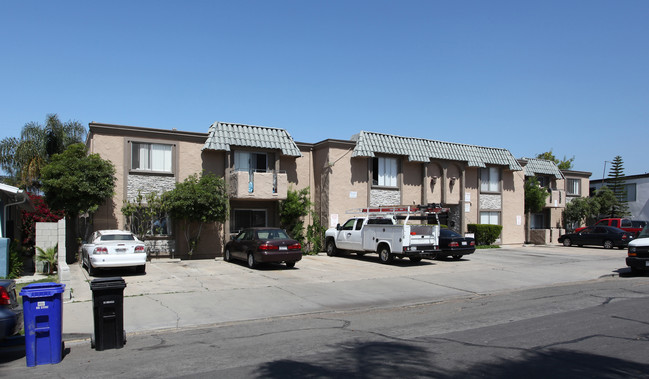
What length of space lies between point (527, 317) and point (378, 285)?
5.29m

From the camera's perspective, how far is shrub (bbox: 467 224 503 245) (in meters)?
27.8

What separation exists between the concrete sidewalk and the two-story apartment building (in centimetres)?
303

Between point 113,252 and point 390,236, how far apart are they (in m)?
9.88

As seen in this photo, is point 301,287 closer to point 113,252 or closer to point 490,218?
point 113,252

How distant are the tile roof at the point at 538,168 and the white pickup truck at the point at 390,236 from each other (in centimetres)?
1634

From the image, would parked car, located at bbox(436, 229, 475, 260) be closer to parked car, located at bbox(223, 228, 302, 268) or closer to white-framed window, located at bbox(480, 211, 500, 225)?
parked car, located at bbox(223, 228, 302, 268)

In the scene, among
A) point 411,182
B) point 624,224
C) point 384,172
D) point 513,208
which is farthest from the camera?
point 513,208

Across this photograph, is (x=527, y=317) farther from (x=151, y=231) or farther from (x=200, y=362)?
(x=151, y=231)

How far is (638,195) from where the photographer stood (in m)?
40.9

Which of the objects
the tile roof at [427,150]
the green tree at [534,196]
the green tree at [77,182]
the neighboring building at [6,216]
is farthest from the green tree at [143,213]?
the green tree at [534,196]

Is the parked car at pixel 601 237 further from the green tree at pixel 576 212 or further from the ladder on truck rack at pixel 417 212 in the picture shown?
the ladder on truck rack at pixel 417 212

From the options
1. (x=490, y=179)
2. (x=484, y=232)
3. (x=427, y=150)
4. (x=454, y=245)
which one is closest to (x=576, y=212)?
(x=490, y=179)

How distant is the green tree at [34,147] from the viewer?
3088 cm

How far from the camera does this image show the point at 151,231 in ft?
65.2
